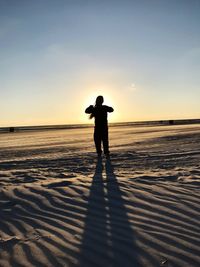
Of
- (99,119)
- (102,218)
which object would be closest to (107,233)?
(102,218)

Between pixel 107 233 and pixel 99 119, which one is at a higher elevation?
pixel 99 119

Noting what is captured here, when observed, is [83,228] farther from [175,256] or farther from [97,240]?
[175,256]

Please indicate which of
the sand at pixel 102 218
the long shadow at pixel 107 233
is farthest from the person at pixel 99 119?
the long shadow at pixel 107 233

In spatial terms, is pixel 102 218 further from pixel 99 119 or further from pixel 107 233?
pixel 99 119

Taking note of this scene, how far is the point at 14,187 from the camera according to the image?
6.38 metres

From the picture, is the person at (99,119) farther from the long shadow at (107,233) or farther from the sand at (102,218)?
the long shadow at (107,233)

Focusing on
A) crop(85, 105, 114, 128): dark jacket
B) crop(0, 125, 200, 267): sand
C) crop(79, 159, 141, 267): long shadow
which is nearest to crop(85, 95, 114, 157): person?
crop(85, 105, 114, 128): dark jacket

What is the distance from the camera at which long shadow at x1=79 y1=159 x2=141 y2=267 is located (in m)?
3.36

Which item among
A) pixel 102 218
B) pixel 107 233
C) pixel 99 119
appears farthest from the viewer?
pixel 99 119

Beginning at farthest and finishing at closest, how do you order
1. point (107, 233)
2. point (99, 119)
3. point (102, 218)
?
point (99, 119) → point (102, 218) → point (107, 233)

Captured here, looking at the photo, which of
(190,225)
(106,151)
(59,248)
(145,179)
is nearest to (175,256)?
(190,225)

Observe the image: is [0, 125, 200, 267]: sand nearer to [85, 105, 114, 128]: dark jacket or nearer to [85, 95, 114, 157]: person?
[85, 95, 114, 157]: person

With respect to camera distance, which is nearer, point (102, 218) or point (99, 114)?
point (102, 218)

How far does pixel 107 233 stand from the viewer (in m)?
3.99
